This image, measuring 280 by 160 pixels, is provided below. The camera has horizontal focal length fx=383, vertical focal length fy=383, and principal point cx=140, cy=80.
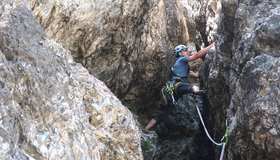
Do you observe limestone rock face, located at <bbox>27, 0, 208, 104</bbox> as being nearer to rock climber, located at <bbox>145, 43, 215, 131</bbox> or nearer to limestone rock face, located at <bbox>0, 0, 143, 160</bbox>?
rock climber, located at <bbox>145, 43, 215, 131</bbox>

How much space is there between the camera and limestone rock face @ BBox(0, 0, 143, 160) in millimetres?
4395

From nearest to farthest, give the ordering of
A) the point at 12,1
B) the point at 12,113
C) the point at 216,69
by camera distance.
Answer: the point at 12,113, the point at 12,1, the point at 216,69

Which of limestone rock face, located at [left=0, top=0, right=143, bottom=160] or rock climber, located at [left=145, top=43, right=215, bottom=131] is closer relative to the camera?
limestone rock face, located at [left=0, top=0, right=143, bottom=160]

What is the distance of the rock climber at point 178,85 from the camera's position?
39.9 feet

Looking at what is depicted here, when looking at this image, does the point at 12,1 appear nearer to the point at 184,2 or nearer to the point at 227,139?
the point at 227,139

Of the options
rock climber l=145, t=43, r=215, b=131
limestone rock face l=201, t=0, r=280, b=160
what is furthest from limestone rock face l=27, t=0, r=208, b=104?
limestone rock face l=201, t=0, r=280, b=160

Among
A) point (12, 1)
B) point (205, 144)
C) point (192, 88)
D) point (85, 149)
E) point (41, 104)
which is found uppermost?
point (12, 1)

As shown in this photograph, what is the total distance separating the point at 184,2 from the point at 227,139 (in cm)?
1233

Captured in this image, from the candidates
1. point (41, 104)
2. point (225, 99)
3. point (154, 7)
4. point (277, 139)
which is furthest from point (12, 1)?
point (154, 7)

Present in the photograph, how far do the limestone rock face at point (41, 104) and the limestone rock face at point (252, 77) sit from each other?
2925 millimetres

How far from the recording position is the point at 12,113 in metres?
4.31

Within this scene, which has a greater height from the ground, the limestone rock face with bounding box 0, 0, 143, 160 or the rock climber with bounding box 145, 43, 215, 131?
the limestone rock face with bounding box 0, 0, 143, 160

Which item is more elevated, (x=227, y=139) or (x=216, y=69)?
(x=216, y=69)

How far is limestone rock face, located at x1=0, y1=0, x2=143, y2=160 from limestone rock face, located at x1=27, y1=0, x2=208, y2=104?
158 inches
